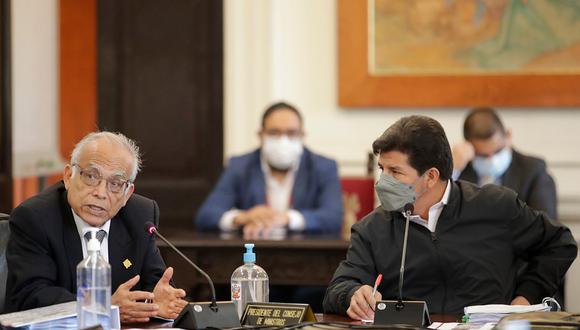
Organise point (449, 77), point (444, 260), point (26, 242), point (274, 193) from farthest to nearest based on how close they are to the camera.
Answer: point (449, 77) → point (274, 193) → point (444, 260) → point (26, 242)

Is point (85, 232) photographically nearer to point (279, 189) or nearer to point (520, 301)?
point (520, 301)

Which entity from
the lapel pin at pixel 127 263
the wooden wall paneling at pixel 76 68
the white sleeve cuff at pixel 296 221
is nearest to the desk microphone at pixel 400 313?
the lapel pin at pixel 127 263

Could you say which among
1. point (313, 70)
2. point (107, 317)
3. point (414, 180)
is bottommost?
point (107, 317)

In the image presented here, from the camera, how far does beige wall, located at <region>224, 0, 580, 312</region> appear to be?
6.78 m

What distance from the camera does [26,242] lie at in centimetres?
327

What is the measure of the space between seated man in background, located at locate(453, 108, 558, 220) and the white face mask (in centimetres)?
86

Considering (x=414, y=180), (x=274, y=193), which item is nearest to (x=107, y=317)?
(x=414, y=180)

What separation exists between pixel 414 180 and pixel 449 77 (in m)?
3.23

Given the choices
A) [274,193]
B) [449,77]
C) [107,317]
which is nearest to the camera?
[107,317]

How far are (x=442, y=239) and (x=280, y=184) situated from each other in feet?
8.21

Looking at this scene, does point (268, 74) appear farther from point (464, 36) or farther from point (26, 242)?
point (26, 242)

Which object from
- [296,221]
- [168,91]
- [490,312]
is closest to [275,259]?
[296,221]

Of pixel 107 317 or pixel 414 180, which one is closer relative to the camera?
pixel 107 317

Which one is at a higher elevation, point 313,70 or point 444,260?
point 313,70
